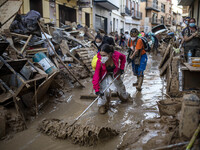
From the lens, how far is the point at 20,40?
6680mm

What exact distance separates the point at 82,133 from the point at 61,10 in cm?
1256

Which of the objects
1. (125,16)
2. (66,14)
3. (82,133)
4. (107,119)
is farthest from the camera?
(125,16)

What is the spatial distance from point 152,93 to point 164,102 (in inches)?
77.7

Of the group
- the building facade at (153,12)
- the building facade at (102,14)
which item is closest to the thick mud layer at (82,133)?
the building facade at (102,14)

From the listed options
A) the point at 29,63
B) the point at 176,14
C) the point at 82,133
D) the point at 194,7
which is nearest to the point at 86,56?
the point at 29,63

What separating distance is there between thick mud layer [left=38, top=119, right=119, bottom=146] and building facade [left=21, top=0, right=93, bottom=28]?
8.41 metres

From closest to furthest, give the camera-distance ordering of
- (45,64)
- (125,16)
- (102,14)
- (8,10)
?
(45,64) < (8,10) < (102,14) < (125,16)

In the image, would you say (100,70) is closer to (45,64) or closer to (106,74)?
(106,74)

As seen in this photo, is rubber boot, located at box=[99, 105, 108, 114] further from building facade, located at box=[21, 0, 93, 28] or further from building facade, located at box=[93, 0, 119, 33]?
building facade, located at box=[93, 0, 119, 33]

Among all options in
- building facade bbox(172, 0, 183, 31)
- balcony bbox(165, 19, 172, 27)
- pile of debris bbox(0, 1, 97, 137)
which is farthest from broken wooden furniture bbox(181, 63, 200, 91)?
building facade bbox(172, 0, 183, 31)

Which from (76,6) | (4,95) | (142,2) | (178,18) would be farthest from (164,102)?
(178,18)

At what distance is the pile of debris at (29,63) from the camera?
13.1 feet

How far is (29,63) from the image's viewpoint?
14.9 feet

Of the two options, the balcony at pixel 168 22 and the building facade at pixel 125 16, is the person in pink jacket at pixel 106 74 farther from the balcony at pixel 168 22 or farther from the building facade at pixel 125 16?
the balcony at pixel 168 22
